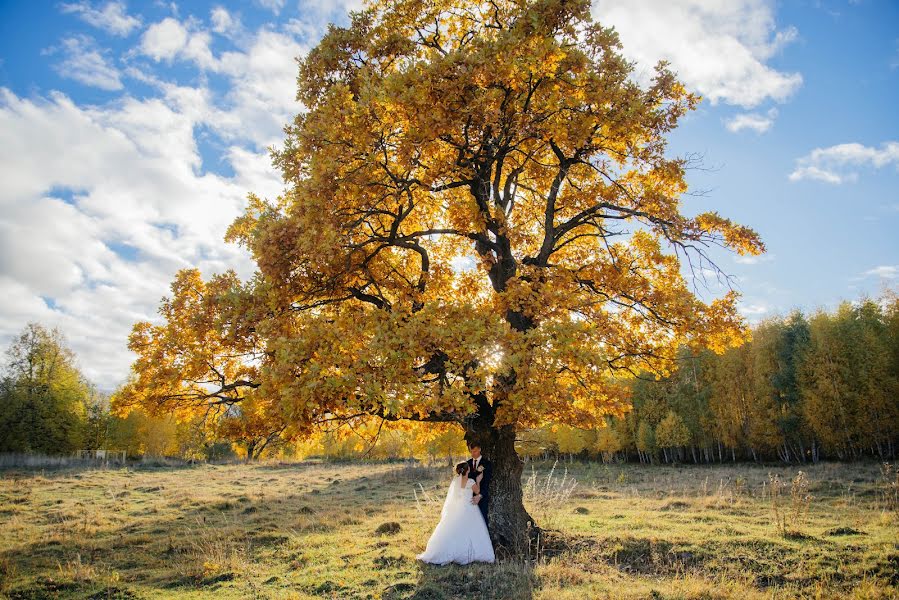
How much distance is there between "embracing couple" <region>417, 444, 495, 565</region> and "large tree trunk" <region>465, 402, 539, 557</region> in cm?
46

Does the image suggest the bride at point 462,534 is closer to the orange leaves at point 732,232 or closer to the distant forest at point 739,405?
the orange leaves at point 732,232

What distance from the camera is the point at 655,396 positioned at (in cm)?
5872

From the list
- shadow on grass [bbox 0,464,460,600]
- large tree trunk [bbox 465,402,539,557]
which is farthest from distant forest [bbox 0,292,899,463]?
→ large tree trunk [bbox 465,402,539,557]

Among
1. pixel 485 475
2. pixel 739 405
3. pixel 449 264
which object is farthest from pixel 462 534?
pixel 739 405

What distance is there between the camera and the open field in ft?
26.5

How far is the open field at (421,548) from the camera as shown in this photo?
8062mm

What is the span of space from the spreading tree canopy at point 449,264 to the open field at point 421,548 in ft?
7.39

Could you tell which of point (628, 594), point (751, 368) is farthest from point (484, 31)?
point (751, 368)

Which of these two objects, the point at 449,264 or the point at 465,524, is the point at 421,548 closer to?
the point at 465,524

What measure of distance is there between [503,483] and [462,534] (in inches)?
56.6

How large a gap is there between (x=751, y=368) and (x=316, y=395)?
51.3m

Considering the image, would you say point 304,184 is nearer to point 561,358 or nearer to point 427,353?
point 427,353

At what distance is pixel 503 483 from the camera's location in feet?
34.3

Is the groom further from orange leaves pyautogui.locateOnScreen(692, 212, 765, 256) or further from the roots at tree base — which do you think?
orange leaves pyautogui.locateOnScreen(692, 212, 765, 256)
